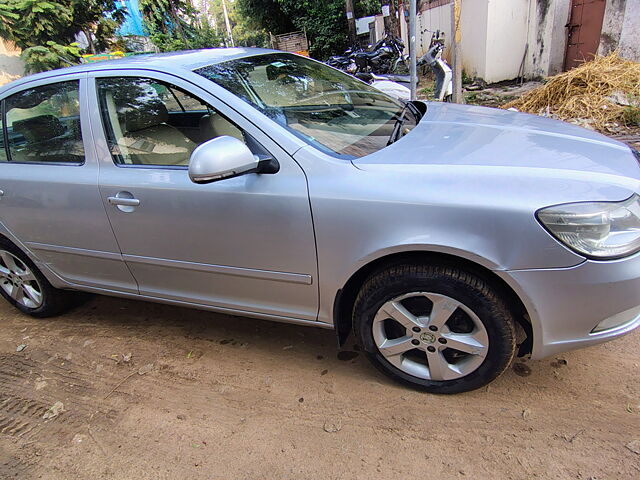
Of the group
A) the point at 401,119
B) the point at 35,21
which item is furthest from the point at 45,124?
the point at 35,21

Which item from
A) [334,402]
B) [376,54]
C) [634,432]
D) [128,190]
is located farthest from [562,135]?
[376,54]

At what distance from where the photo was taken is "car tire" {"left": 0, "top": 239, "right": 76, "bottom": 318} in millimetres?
3047

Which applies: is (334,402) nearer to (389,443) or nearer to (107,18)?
(389,443)

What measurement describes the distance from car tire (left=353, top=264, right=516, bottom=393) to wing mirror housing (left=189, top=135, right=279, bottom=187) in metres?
0.77

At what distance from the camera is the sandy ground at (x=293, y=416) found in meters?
1.87

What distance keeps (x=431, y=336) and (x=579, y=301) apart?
615 millimetres

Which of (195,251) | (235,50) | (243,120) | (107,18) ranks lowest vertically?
(195,251)

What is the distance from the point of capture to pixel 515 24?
930 centimetres

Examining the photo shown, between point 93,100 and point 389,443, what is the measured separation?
234 centimetres

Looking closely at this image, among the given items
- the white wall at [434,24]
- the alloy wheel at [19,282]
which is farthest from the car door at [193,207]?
the white wall at [434,24]

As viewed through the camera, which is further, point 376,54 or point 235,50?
point 376,54

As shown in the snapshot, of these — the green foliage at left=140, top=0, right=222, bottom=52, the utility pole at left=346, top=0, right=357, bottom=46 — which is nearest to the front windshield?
the utility pole at left=346, top=0, right=357, bottom=46

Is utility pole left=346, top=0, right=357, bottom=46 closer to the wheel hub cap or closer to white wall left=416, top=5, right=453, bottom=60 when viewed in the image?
white wall left=416, top=5, right=453, bottom=60

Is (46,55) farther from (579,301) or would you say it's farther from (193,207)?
(579,301)
